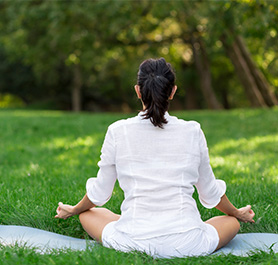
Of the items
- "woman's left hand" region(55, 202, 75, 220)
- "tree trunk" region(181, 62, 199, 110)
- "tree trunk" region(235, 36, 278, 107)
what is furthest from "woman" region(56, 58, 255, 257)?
"tree trunk" region(181, 62, 199, 110)

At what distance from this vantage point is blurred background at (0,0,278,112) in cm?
1388

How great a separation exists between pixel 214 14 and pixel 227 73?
19.0 meters

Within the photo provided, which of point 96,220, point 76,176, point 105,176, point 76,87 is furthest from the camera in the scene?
point 76,87

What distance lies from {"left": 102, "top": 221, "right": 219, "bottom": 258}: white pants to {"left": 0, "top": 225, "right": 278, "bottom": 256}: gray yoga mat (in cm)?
16

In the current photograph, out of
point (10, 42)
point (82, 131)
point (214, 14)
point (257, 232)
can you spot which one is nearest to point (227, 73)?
point (10, 42)

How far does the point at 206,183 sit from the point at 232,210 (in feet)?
1.36

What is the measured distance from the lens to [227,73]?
32156 mm

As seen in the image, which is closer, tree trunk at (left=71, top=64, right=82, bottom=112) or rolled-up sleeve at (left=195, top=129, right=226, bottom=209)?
rolled-up sleeve at (left=195, top=129, right=226, bottom=209)

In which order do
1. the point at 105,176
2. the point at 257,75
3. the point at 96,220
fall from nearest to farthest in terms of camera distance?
the point at 105,176
the point at 96,220
the point at 257,75

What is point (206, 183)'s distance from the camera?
3.15 metres

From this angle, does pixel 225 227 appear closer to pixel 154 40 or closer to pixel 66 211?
pixel 66 211

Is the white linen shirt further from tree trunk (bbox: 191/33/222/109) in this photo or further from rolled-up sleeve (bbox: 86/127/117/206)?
tree trunk (bbox: 191/33/222/109)

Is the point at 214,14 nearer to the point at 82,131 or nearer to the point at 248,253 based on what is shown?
the point at 82,131

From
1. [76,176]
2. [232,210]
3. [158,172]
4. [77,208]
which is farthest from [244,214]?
[76,176]
